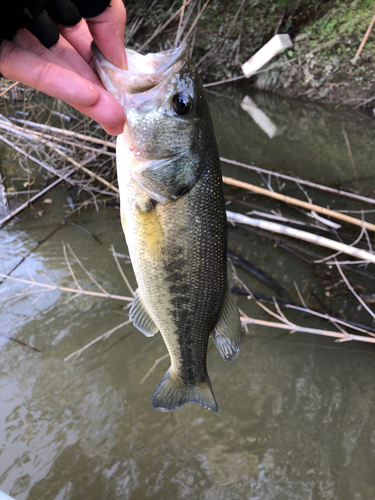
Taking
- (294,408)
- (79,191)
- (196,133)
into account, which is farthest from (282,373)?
(79,191)

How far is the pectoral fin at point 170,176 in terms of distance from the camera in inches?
54.9

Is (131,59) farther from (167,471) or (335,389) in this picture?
(335,389)

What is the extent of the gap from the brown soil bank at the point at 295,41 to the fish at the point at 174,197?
27.7ft

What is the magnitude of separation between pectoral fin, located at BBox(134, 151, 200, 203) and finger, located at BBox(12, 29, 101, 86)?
0.39m

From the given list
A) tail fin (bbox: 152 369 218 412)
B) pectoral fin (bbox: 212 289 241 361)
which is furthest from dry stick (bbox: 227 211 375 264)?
tail fin (bbox: 152 369 218 412)

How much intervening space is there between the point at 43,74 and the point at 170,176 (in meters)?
0.58

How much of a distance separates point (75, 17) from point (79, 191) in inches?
170

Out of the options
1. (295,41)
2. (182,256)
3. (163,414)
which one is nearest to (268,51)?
(295,41)

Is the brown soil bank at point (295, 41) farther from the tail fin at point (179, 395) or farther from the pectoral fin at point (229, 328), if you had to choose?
the tail fin at point (179, 395)

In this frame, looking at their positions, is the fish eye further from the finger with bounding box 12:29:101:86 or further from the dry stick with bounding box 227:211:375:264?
the dry stick with bounding box 227:211:375:264

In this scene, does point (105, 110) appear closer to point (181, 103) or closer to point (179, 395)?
point (181, 103)

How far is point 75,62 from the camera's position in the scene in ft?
4.09

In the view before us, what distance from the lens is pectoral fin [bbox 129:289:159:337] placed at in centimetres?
179

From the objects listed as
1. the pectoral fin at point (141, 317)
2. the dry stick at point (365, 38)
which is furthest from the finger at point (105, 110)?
the dry stick at point (365, 38)
